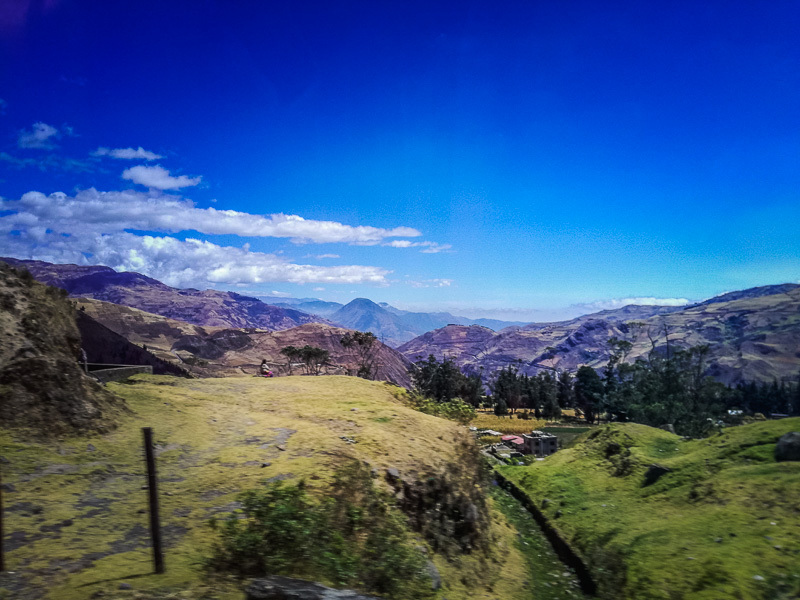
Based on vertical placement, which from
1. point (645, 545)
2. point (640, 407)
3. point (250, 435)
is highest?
point (250, 435)

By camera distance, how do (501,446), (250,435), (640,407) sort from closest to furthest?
(250,435)
(501,446)
(640,407)

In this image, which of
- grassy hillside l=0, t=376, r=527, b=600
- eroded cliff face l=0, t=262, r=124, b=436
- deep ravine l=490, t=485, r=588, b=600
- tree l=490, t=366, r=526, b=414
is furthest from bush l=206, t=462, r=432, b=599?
tree l=490, t=366, r=526, b=414

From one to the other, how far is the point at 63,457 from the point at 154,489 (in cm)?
506

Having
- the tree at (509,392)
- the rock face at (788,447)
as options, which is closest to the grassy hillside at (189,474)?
the rock face at (788,447)

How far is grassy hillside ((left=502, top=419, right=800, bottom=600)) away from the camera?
28.7 feet

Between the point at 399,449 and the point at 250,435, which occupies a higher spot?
the point at 250,435

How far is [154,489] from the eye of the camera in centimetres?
598

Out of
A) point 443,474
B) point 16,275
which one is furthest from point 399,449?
point 16,275

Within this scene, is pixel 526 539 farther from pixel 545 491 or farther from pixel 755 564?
pixel 755 564

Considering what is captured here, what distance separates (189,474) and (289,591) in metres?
5.07

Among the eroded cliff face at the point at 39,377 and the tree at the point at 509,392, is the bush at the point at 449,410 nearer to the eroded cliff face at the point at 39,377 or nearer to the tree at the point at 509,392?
the eroded cliff face at the point at 39,377

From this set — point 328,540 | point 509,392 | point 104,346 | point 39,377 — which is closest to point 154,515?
point 328,540

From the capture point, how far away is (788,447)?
465 inches

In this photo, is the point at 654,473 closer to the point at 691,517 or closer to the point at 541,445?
the point at 691,517
